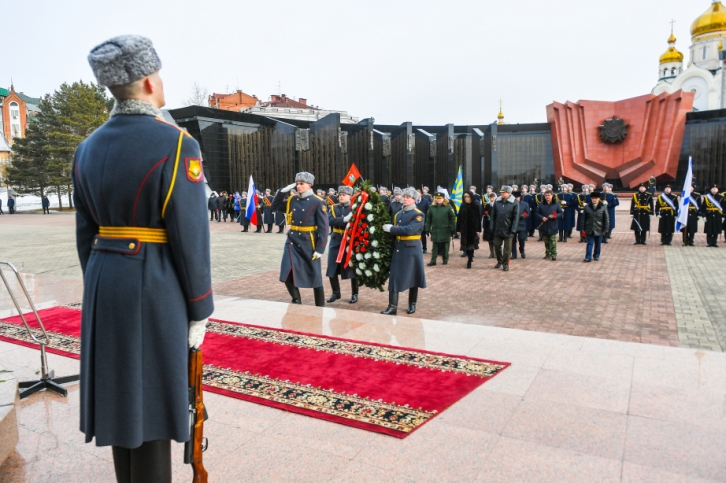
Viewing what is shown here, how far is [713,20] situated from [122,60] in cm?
7038

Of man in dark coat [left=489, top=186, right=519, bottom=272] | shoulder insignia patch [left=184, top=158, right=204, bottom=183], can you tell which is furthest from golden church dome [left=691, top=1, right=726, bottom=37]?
shoulder insignia patch [left=184, top=158, right=204, bottom=183]

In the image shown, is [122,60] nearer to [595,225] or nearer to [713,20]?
Answer: [595,225]

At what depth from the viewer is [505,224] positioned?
1106 centimetres

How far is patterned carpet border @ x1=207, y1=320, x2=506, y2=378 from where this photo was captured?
4.34 metres

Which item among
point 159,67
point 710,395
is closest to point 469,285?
point 710,395

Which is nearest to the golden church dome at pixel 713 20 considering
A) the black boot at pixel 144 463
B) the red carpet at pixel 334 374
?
the red carpet at pixel 334 374

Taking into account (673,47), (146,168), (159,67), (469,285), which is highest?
(673,47)

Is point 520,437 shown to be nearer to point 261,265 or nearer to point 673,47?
point 261,265

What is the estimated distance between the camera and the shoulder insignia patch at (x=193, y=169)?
196cm

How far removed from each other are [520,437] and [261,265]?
9.13m

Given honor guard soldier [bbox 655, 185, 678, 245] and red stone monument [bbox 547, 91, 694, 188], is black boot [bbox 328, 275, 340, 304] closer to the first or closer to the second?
honor guard soldier [bbox 655, 185, 678, 245]

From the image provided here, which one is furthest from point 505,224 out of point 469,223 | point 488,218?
point 488,218

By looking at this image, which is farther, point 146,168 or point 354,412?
point 354,412

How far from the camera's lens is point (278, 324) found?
5805 mm
